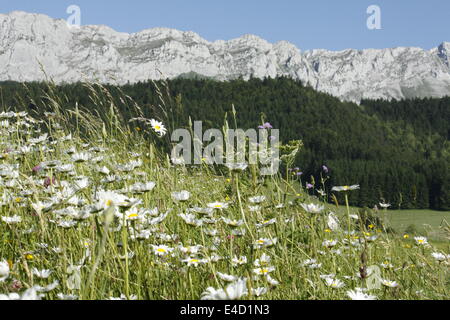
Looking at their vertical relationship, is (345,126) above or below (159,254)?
above

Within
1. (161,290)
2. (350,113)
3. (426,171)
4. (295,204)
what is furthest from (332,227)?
(350,113)

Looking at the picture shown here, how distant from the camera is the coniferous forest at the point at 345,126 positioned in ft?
278

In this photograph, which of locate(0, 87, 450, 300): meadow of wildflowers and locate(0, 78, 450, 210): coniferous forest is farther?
locate(0, 78, 450, 210): coniferous forest

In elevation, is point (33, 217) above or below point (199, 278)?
above

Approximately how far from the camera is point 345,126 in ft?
390

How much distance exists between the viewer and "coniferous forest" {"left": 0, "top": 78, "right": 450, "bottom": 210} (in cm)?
8475

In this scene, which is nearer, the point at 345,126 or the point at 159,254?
the point at 159,254

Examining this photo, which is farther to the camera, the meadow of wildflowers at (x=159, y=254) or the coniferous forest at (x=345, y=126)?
the coniferous forest at (x=345, y=126)

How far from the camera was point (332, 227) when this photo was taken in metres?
3.26
